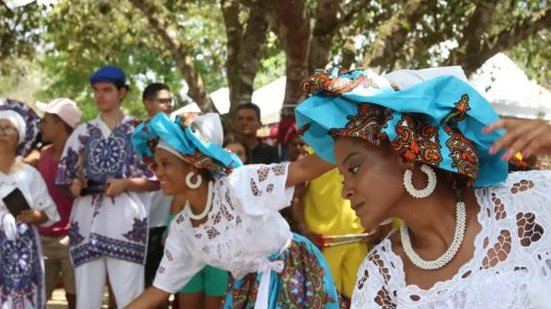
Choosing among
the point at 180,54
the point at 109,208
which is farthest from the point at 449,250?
the point at 180,54

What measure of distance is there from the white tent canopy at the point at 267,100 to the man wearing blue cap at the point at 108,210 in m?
9.16

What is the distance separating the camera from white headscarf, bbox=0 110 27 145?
650cm

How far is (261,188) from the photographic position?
4.58 meters

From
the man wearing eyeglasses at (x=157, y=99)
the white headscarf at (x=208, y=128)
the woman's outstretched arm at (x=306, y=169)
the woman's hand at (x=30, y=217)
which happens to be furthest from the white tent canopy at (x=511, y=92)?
the woman's outstretched arm at (x=306, y=169)

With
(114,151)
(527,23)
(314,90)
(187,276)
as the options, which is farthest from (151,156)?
(527,23)

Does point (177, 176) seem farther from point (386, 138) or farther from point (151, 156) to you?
point (386, 138)

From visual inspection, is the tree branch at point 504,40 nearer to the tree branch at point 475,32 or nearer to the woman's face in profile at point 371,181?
the tree branch at point 475,32

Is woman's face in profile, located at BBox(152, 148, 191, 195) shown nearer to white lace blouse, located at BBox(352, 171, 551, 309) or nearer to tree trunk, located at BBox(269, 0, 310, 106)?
white lace blouse, located at BBox(352, 171, 551, 309)

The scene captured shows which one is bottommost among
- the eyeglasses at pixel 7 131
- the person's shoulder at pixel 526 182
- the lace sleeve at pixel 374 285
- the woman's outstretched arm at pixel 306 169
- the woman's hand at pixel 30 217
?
the woman's hand at pixel 30 217

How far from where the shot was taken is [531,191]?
2.79m

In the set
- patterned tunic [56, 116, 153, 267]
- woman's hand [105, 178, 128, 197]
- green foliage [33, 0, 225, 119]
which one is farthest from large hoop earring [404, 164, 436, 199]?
green foliage [33, 0, 225, 119]

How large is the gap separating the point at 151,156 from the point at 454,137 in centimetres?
287

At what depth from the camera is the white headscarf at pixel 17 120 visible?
650cm

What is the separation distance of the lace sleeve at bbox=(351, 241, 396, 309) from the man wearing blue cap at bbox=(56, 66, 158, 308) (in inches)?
154
